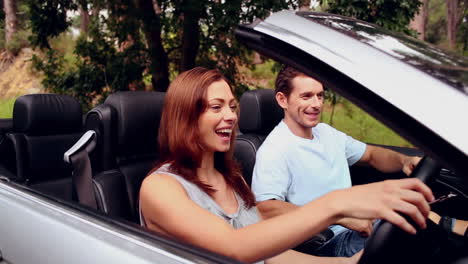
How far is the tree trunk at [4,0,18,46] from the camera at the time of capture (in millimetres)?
19172

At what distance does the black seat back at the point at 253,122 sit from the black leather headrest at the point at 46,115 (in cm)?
135

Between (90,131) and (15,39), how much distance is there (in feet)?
67.4

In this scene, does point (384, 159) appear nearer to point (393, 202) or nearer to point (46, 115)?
point (393, 202)

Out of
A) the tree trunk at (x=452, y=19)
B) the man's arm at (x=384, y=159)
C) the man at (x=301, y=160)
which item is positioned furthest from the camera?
the tree trunk at (x=452, y=19)

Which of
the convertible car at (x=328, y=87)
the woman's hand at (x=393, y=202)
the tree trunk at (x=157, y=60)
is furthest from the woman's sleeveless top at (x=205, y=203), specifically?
the tree trunk at (x=157, y=60)

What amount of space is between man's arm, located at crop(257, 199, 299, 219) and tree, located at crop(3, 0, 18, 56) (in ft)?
63.4

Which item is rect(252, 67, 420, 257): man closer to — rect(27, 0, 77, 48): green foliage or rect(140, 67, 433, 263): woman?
rect(140, 67, 433, 263): woman

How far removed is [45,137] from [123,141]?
1730 mm

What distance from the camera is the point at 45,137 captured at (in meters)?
3.79

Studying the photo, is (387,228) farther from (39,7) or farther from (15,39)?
(15,39)

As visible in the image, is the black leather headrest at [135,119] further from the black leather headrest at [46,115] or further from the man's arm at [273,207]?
the black leather headrest at [46,115]

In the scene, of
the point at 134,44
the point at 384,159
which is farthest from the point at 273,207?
the point at 134,44

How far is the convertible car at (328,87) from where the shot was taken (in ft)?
3.26

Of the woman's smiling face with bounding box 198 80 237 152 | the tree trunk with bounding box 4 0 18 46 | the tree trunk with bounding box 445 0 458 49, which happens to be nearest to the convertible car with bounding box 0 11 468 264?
the woman's smiling face with bounding box 198 80 237 152
